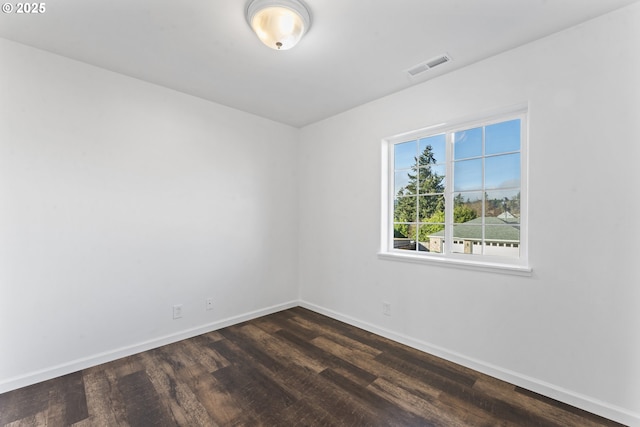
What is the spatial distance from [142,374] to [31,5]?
107 inches

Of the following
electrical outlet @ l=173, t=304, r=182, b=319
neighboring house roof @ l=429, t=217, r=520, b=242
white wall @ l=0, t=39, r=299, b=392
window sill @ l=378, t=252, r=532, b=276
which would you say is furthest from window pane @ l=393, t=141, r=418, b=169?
electrical outlet @ l=173, t=304, r=182, b=319

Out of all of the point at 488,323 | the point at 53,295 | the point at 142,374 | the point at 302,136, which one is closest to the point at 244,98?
the point at 302,136

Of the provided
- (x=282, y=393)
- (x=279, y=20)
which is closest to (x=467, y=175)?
(x=279, y=20)

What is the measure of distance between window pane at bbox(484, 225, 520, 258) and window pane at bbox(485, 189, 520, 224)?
0.08 metres

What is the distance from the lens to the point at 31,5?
5.91ft

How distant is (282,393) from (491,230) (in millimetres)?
2143

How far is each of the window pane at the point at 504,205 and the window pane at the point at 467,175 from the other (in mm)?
148

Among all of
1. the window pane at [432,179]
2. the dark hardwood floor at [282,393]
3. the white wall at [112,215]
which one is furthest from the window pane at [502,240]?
the white wall at [112,215]

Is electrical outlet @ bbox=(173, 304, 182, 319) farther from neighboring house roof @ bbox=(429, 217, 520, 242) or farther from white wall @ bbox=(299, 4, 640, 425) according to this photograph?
neighboring house roof @ bbox=(429, 217, 520, 242)

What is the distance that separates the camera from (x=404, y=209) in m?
3.08

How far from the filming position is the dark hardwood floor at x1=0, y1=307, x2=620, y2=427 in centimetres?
178

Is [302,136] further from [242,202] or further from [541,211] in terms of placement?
[541,211]

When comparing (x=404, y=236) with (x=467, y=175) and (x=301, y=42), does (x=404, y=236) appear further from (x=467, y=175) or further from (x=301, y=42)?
(x=301, y=42)

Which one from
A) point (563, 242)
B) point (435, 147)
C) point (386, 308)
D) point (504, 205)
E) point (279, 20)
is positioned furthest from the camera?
point (386, 308)
